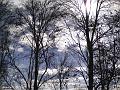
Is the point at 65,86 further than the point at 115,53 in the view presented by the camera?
Yes

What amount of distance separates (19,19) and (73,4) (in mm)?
8132

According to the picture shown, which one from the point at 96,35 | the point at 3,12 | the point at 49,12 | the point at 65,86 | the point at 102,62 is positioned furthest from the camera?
the point at 65,86

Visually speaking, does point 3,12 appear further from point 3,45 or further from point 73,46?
point 3,45

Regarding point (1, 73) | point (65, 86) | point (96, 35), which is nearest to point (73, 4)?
point (96, 35)

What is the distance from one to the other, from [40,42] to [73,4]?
7.60 m

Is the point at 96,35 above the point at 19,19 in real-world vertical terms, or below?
below

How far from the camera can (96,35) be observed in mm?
24141

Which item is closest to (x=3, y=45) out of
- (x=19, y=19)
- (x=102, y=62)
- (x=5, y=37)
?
(x=5, y=37)

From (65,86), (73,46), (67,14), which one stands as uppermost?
(67,14)

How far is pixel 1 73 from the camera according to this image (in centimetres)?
3378

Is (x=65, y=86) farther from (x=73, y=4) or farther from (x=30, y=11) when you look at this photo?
(x=73, y=4)

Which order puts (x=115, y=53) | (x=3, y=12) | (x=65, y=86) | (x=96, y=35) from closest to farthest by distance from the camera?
(x=3, y=12), (x=96, y=35), (x=115, y=53), (x=65, y=86)

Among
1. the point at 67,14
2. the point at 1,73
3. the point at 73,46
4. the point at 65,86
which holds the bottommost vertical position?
the point at 65,86

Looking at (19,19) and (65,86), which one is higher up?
(19,19)
